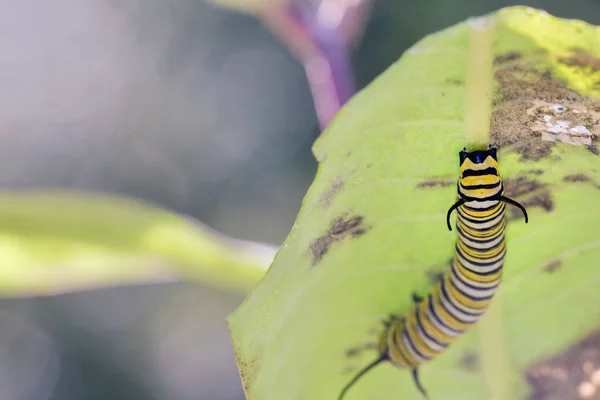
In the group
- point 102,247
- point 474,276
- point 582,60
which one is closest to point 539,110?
point 582,60

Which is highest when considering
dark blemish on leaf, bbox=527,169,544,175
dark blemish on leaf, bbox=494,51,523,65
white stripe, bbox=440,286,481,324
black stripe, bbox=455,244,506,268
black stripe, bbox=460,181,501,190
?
dark blemish on leaf, bbox=494,51,523,65

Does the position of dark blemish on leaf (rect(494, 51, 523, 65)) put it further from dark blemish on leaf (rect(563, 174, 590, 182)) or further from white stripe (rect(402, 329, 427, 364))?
white stripe (rect(402, 329, 427, 364))

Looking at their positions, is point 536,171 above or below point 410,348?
above

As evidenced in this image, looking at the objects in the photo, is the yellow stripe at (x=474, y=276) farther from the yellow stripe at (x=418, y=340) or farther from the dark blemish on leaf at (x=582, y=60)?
the dark blemish on leaf at (x=582, y=60)

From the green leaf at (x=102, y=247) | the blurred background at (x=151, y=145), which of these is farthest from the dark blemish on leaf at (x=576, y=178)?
the blurred background at (x=151, y=145)

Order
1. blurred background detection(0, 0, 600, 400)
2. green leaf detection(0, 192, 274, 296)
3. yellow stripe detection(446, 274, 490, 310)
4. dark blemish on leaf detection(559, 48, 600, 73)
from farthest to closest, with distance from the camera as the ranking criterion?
blurred background detection(0, 0, 600, 400) → green leaf detection(0, 192, 274, 296) → yellow stripe detection(446, 274, 490, 310) → dark blemish on leaf detection(559, 48, 600, 73)

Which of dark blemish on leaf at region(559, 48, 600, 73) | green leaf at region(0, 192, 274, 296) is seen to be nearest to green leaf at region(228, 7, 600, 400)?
dark blemish on leaf at region(559, 48, 600, 73)

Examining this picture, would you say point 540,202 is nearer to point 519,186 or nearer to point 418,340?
point 519,186

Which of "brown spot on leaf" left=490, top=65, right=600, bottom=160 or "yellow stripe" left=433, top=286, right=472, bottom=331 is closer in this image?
"brown spot on leaf" left=490, top=65, right=600, bottom=160
